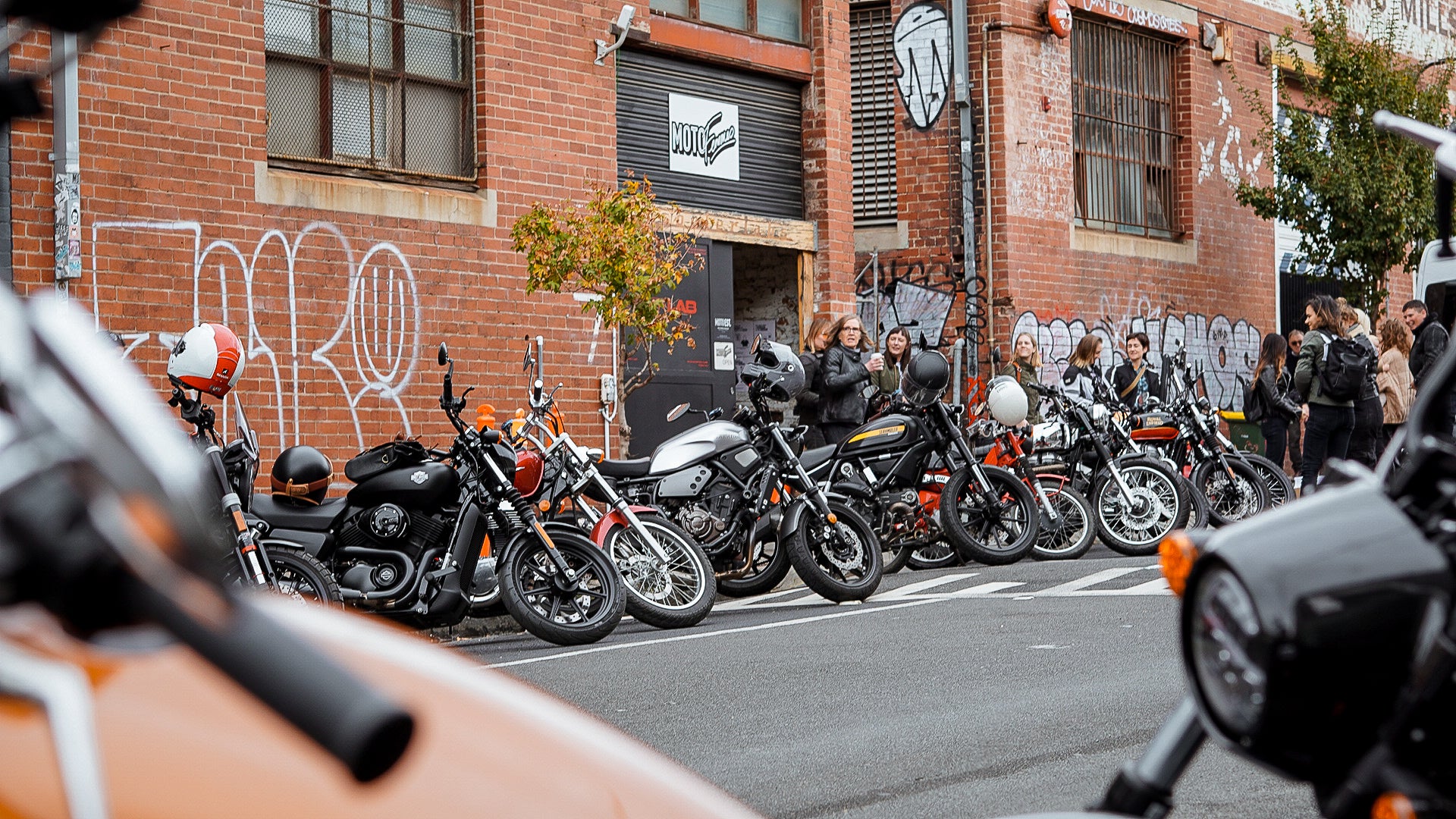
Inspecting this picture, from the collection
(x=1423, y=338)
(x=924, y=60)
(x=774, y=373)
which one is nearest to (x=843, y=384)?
(x=774, y=373)

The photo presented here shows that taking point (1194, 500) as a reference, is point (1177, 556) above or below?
above

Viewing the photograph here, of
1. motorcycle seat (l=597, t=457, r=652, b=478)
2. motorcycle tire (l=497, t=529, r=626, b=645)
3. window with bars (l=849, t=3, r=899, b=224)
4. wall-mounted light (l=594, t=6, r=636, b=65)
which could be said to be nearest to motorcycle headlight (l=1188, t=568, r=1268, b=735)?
motorcycle tire (l=497, t=529, r=626, b=645)

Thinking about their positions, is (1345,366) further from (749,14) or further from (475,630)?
(475,630)

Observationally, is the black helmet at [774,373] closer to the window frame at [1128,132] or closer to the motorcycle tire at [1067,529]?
the motorcycle tire at [1067,529]

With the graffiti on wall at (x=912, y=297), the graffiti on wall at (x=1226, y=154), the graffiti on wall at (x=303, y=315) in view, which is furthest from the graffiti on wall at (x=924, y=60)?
the graffiti on wall at (x=303, y=315)

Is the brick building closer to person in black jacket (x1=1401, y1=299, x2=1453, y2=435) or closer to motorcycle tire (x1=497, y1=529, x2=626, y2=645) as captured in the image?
motorcycle tire (x1=497, y1=529, x2=626, y2=645)

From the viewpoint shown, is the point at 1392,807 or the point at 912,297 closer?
the point at 1392,807

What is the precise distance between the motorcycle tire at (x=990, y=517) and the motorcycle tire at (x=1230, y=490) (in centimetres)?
224

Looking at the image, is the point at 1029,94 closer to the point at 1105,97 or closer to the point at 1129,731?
the point at 1105,97

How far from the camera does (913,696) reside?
7.03 m

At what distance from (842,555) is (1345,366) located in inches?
239

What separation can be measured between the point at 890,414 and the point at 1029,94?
9.01 metres

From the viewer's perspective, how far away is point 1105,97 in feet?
71.5

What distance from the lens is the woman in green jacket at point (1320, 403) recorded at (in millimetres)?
14742
